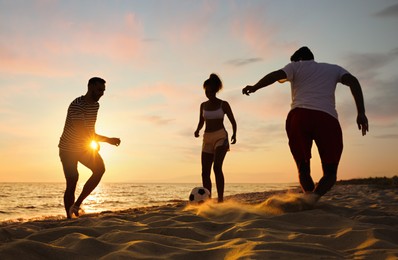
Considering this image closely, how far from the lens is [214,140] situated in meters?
6.59

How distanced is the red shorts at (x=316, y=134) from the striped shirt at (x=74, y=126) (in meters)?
2.83

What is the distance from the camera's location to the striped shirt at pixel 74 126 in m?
5.30

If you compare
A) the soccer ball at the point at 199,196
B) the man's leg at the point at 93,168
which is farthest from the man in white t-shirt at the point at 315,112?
the man's leg at the point at 93,168

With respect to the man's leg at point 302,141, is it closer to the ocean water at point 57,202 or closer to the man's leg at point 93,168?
the man's leg at point 93,168

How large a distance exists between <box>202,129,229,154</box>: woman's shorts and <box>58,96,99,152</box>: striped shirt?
2.13 meters

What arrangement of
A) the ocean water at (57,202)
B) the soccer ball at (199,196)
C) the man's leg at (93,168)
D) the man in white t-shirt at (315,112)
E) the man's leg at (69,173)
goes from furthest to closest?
the ocean water at (57,202) < the soccer ball at (199,196) < the man's leg at (93,168) < the man's leg at (69,173) < the man in white t-shirt at (315,112)

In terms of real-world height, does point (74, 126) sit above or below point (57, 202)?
above

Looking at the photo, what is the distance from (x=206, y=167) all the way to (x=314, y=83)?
114 inches

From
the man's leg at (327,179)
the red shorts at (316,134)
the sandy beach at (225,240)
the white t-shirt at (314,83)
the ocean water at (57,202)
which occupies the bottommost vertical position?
the ocean water at (57,202)

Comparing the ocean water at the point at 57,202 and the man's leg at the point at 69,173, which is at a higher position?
the man's leg at the point at 69,173

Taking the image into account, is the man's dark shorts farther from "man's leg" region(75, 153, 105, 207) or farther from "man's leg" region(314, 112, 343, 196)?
"man's leg" region(314, 112, 343, 196)

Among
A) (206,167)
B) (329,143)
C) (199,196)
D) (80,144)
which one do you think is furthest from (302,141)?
(80,144)

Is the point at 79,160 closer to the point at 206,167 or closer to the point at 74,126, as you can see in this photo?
the point at 74,126

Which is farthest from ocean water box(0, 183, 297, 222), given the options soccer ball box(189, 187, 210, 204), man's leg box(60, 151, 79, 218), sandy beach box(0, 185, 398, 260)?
sandy beach box(0, 185, 398, 260)
